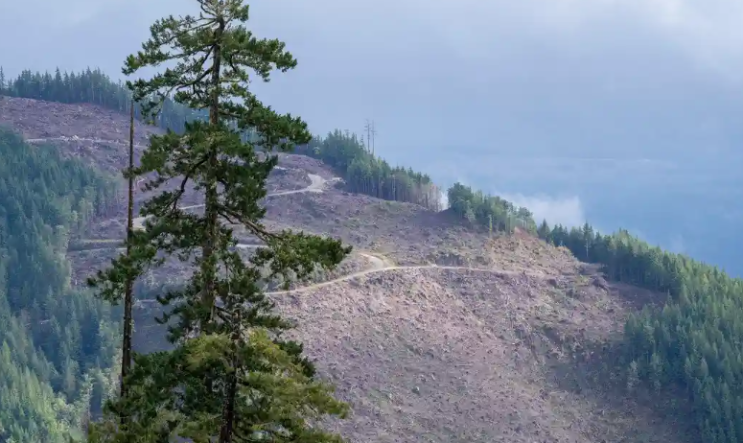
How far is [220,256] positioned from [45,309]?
335ft

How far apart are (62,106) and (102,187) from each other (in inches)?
1708

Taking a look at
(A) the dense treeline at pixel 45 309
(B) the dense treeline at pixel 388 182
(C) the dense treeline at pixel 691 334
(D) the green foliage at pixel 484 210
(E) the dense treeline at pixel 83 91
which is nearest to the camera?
(A) the dense treeline at pixel 45 309

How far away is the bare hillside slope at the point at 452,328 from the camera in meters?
98.0

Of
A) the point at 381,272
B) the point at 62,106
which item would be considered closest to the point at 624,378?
the point at 381,272

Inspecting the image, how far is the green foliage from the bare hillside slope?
1.85 metres

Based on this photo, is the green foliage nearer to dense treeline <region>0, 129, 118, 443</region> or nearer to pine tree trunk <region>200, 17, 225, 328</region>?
Result: dense treeline <region>0, 129, 118, 443</region>

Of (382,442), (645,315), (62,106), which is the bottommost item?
(382,442)

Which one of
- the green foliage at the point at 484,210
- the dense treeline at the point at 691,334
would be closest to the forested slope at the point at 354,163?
the green foliage at the point at 484,210

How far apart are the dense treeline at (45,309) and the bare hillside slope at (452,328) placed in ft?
14.5

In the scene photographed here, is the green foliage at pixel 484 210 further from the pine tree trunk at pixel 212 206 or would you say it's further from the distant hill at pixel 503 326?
the pine tree trunk at pixel 212 206

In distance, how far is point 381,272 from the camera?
118 m

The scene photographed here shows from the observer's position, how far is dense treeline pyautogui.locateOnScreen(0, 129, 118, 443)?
100 m

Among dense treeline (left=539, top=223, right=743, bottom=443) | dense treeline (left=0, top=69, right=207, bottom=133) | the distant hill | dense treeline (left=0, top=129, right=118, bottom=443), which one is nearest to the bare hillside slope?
the distant hill

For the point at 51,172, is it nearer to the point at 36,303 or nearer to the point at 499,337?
the point at 36,303
